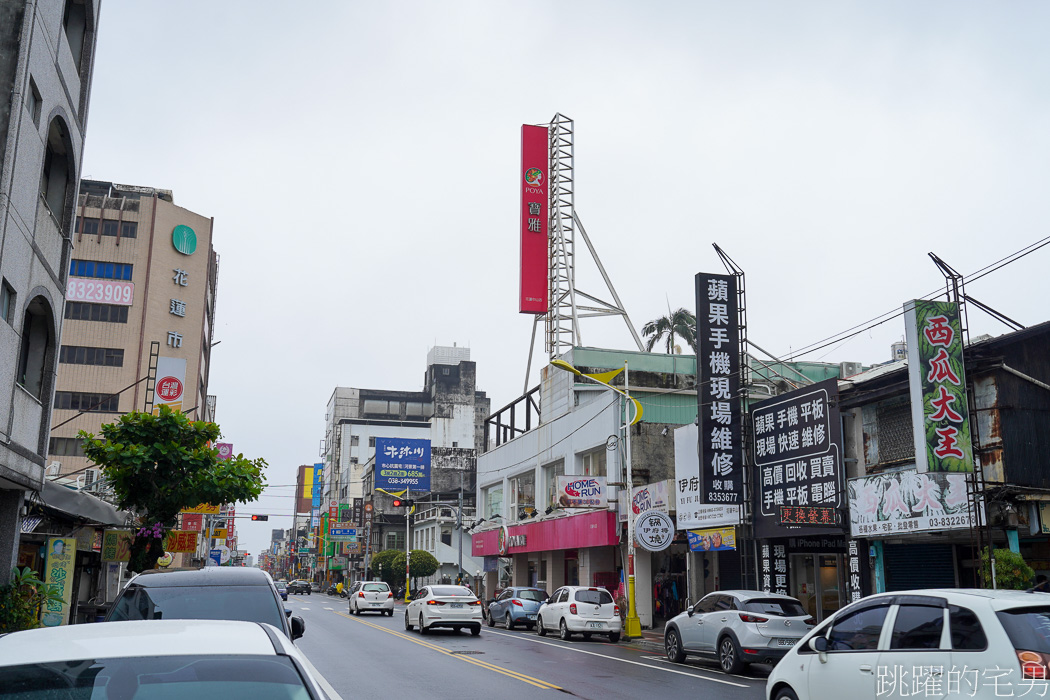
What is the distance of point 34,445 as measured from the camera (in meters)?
18.1

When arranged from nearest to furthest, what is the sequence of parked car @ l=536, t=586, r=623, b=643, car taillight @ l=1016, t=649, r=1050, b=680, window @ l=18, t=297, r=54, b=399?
car taillight @ l=1016, t=649, r=1050, b=680, window @ l=18, t=297, r=54, b=399, parked car @ l=536, t=586, r=623, b=643

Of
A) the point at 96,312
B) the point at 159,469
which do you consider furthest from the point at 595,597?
the point at 96,312

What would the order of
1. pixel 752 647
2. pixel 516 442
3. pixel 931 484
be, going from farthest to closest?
pixel 516 442 < pixel 931 484 < pixel 752 647

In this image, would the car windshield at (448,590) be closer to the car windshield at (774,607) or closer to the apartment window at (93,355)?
the car windshield at (774,607)

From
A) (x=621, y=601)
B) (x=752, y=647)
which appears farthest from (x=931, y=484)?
(x=621, y=601)

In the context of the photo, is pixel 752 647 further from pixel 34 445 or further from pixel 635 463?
pixel 635 463

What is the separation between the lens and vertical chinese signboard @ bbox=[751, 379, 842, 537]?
2180 cm

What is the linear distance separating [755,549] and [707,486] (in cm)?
208

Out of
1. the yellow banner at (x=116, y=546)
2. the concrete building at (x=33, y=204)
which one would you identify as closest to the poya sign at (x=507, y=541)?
the yellow banner at (x=116, y=546)

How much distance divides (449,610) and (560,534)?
470 inches

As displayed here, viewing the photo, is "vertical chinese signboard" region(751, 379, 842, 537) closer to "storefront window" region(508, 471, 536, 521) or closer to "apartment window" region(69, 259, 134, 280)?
"storefront window" region(508, 471, 536, 521)

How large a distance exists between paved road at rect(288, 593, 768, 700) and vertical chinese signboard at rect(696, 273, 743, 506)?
16.4 ft

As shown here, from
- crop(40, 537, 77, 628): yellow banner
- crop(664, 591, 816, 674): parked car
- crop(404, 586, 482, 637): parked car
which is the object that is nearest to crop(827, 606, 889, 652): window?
crop(664, 591, 816, 674): parked car

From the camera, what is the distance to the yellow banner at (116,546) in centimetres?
2298
